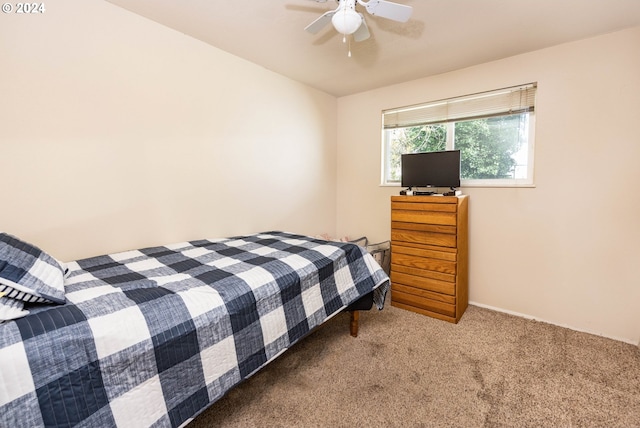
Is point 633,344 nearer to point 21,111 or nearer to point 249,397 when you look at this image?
point 249,397

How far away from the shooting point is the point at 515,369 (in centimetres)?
187

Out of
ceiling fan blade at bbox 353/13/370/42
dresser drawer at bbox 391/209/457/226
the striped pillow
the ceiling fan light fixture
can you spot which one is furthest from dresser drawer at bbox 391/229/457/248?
the striped pillow

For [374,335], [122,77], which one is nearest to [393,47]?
[122,77]

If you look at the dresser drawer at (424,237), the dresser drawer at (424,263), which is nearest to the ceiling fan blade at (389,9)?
the dresser drawer at (424,237)

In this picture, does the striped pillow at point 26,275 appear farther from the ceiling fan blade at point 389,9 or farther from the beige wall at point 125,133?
the ceiling fan blade at point 389,9

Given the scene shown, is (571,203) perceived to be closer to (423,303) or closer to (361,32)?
(423,303)

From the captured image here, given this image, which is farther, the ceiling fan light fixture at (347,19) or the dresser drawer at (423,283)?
the dresser drawer at (423,283)

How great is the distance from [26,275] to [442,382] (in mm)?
2091

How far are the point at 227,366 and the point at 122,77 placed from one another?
1902 mm

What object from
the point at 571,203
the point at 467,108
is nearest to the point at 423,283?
the point at 571,203

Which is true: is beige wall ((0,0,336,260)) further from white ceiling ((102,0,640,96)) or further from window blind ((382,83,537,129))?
window blind ((382,83,537,129))

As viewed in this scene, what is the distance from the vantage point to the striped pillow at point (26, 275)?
1022mm

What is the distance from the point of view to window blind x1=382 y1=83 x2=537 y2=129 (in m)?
2.54

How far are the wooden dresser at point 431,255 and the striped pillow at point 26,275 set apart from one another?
2.43 m
